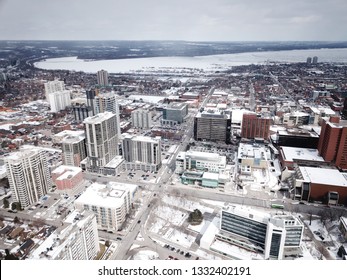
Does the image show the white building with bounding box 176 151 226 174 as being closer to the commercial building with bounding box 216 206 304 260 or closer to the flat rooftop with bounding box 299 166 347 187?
the flat rooftop with bounding box 299 166 347 187

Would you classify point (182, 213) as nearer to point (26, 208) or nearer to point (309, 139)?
point (26, 208)

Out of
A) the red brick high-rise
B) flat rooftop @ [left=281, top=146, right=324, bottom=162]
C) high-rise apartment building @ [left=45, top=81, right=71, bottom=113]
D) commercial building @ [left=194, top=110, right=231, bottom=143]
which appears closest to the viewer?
the red brick high-rise

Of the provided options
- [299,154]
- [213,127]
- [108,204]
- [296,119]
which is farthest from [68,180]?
[296,119]

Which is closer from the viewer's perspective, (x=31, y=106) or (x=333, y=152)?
(x=333, y=152)

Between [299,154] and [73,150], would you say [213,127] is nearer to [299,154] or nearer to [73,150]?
[299,154]

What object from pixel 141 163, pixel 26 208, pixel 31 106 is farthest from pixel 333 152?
pixel 31 106

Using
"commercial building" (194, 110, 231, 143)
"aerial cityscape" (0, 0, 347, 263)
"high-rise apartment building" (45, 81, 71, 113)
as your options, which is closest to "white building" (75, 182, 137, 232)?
"aerial cityscape" (0, 0, 347, 263)
